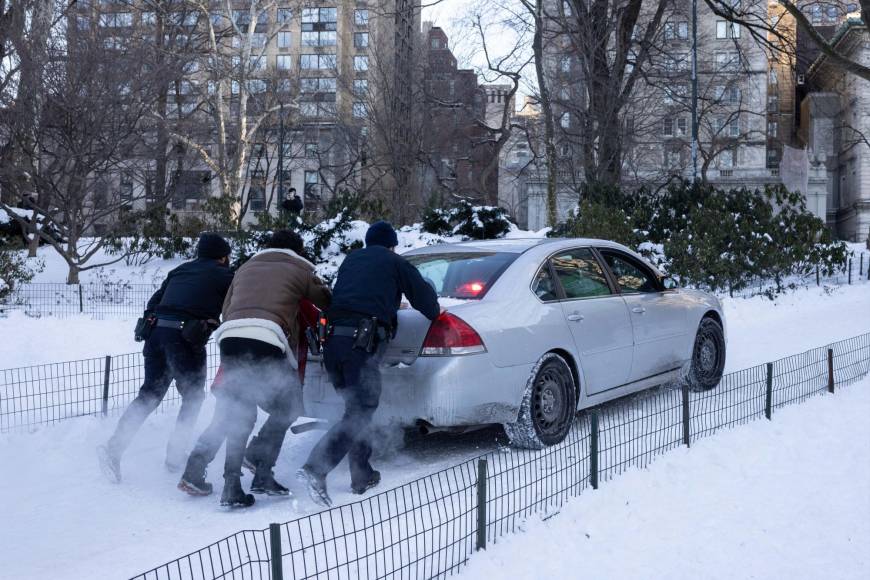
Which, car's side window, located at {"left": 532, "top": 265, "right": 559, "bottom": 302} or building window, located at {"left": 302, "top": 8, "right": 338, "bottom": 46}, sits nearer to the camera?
car's side window, located at {"left": 532, "top": 265, "right": 559, "bottom": 302}

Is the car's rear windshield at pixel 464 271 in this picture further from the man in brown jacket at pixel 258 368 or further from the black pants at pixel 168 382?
the black pants at pixel 168 382

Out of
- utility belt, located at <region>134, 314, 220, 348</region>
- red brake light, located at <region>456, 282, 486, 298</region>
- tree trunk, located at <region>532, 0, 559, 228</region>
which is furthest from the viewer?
tree trunk, located at <region>532, 0, 559, 228</region>

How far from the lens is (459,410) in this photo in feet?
18.7

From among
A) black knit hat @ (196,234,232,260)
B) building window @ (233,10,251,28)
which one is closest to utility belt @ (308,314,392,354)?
black knit hat @ (196,234,232,260)

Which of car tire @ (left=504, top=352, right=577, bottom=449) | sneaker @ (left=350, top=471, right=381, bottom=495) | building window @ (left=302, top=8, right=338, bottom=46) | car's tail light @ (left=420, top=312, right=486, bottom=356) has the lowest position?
sneaker @ (left=350, top=471, right=381, bottom=495)

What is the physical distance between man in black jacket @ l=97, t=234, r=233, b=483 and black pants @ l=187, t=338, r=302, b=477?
26.9 inches

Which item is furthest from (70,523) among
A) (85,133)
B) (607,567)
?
(85,133)

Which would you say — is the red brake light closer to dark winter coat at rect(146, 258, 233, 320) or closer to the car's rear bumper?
the car's rear bumper

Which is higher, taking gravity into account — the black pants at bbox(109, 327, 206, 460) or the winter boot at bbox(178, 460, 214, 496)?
the black pants at bbox(109, 327, 206, 460)

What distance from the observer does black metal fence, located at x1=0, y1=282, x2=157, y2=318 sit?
50.9ft

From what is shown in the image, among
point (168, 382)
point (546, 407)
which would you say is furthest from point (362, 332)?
point (168, 382)

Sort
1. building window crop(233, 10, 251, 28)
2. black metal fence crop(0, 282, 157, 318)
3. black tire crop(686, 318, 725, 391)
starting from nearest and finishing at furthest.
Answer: black tire crop(686, 318, 725, 391)
black metal fence crop(0, 282, 157, 318)
building window crop(233, 10, 251, 28)

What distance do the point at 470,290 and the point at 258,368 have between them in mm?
1645

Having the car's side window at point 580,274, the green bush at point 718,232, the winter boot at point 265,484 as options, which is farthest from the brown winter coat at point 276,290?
the green bush at point 718,232
